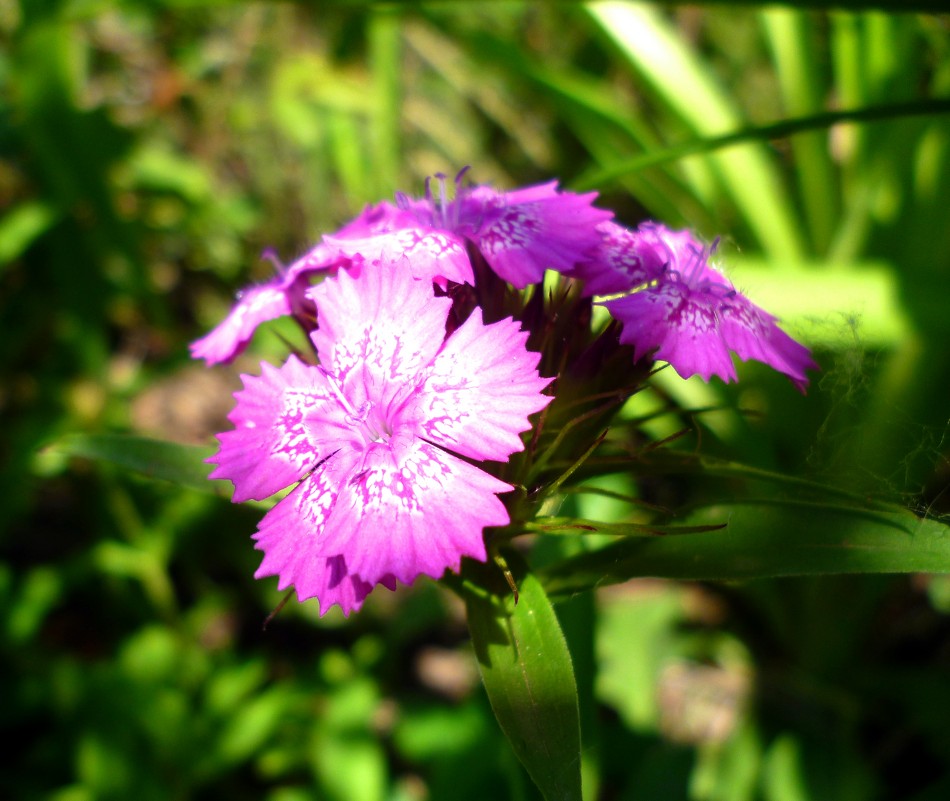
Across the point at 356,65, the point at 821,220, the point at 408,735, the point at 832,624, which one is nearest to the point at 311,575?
the point at 408,735

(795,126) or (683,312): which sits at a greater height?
(795,126)

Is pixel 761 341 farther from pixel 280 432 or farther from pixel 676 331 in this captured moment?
pixel 280 432

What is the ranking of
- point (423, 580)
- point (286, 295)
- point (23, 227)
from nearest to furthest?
point (286, 295), point (423, 580), point (23, 227)

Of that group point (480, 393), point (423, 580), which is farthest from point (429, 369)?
point (423, 580)

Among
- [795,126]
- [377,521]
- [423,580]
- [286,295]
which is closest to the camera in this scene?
[377,521]

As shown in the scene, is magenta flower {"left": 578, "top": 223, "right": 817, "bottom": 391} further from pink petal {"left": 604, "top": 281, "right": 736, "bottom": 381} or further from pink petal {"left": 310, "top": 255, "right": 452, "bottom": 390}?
pink petal {"left": 310, "top": 255, "right": 452, "bottom": 390}

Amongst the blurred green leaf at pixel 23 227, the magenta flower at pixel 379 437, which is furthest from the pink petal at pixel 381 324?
the blurred green leaf at pixel 23 227

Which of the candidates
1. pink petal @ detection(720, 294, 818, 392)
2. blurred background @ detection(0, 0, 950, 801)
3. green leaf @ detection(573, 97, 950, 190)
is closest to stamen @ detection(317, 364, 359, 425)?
pink petal @ detection(720, 294, 818, 392)

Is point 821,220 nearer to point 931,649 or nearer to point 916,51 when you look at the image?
point 916,51
